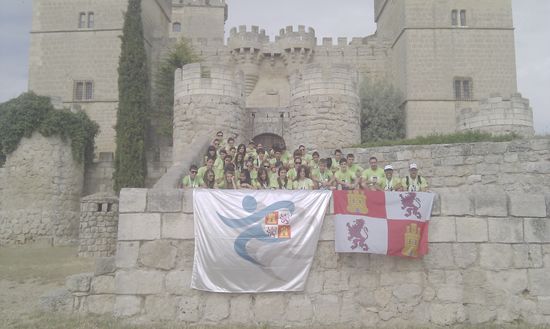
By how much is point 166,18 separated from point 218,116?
17775 millimetres

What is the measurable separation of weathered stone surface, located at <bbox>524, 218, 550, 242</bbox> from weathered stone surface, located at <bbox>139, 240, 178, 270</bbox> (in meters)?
4.56

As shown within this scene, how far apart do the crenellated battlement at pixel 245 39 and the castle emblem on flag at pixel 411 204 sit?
22272 mm

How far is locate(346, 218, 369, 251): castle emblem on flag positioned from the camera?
618cm

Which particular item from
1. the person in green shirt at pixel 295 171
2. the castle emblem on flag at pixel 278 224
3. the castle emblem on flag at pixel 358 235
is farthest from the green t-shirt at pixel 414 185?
the castle emblem on flag at pixel 278 224

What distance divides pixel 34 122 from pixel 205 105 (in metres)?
7.20

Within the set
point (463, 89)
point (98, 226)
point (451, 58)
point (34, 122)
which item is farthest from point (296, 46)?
point (98, 226)

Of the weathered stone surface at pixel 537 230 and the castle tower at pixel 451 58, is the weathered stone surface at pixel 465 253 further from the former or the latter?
the castle tower at pixel 451 58

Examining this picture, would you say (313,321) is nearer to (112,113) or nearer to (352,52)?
(112,113)

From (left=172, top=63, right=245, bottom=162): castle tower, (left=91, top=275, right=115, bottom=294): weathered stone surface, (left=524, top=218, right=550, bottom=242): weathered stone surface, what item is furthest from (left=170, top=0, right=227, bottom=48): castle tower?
(left=524, top=218, right=550, bottom=242): weathered stone surface

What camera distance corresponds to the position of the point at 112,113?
80.5ft

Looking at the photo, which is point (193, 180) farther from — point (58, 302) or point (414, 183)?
point (414, 183)

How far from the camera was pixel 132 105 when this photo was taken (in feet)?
71.0

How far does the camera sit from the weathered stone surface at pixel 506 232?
631 centimetres

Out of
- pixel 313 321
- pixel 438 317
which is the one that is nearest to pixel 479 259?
pixel 438 317
